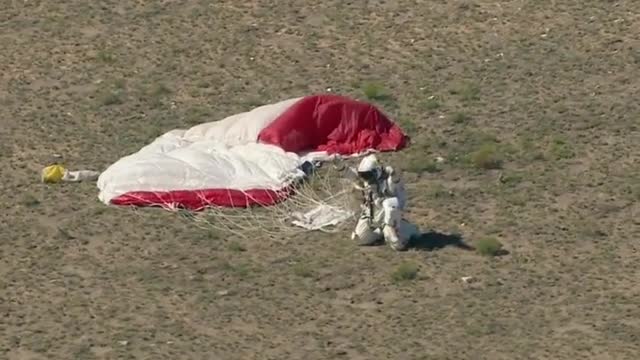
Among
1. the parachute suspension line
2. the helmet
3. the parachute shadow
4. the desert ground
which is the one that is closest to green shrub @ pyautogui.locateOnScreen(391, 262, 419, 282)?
the desert ground

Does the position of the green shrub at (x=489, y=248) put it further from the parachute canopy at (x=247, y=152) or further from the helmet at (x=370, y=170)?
the parachute canopy at (x=247, y=152)

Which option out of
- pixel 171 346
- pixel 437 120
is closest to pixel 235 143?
pixel 437 120

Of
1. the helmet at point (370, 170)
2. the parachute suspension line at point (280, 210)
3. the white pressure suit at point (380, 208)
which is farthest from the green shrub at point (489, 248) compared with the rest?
the parachute suspension line at point (280, 210)

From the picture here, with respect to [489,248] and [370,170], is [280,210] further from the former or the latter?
[489,248]

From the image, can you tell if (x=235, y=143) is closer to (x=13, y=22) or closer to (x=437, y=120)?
(x=437, y=120)

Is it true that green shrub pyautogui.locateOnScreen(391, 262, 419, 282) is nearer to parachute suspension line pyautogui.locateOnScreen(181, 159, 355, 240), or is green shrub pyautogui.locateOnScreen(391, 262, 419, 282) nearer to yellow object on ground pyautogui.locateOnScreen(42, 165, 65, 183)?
parachute suspension line pyautogui.locateOnScreen(181, 159, 355, 240)
